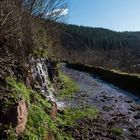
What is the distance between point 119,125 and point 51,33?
23.4m

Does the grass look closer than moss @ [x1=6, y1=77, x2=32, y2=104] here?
Yes

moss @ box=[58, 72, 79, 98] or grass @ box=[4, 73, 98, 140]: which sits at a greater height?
grass @ box=[4, 73, 98, 140]

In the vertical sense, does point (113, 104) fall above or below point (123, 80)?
below

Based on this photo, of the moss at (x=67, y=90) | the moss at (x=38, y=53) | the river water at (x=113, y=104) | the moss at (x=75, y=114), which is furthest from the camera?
the moss at (x=67, y=90)

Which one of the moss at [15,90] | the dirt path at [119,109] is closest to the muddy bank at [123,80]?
the dirt path at [119,109]

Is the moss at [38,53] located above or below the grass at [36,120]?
above

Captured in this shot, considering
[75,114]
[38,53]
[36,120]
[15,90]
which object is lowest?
[75,114]

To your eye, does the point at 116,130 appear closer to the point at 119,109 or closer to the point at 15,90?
the point at 15,90

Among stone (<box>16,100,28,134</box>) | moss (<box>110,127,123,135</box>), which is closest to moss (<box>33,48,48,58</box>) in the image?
moss (<box>110,127,123,135</box>)

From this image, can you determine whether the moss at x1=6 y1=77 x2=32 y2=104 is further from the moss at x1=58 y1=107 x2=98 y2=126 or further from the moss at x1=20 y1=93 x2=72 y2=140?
the moss at x1=58 y1=107 x2=98 y2=126

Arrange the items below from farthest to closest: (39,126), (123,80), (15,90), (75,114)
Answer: (123,80) < (75,114) < (15,90) < (39,126)

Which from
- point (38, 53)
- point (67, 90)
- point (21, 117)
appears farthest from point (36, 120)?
point (67, 90)

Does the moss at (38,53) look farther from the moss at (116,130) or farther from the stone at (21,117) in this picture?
the stone at (21,117)

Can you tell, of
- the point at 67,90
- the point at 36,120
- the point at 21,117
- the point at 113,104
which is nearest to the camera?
the point at 21,117
